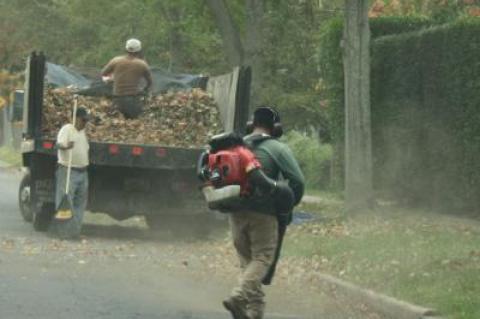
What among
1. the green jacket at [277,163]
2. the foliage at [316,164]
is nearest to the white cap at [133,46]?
the green jacket at [277,163]

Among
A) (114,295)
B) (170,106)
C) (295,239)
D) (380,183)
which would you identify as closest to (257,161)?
(114,295)

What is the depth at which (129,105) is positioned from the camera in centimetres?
1756

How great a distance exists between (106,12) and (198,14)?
7.63 metres

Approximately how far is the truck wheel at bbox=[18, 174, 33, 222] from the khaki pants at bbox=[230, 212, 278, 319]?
9.01 metres

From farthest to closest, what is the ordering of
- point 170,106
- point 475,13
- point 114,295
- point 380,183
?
point 475,13 < point 380,183 < point 170,106 < point 114,295

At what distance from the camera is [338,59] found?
68.5ft

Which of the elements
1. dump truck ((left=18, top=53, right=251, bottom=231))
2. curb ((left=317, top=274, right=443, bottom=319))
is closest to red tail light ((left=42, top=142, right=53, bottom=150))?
dump truck ((left=18, top=53, right=251, bottom=231))

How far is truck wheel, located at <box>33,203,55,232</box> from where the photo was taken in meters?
17.0

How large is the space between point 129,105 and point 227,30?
132 inches

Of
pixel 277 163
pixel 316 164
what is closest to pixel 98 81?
pixel 277 163

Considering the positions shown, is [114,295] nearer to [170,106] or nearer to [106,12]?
[170,106]

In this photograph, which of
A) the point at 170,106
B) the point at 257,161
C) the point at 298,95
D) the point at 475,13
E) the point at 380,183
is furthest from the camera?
the point at 298,95

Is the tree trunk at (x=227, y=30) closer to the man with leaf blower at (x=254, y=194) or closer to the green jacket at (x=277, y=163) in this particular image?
the man with leaf blower at (x=254, y=194)

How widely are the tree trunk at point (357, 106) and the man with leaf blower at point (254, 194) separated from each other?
26.5ft
